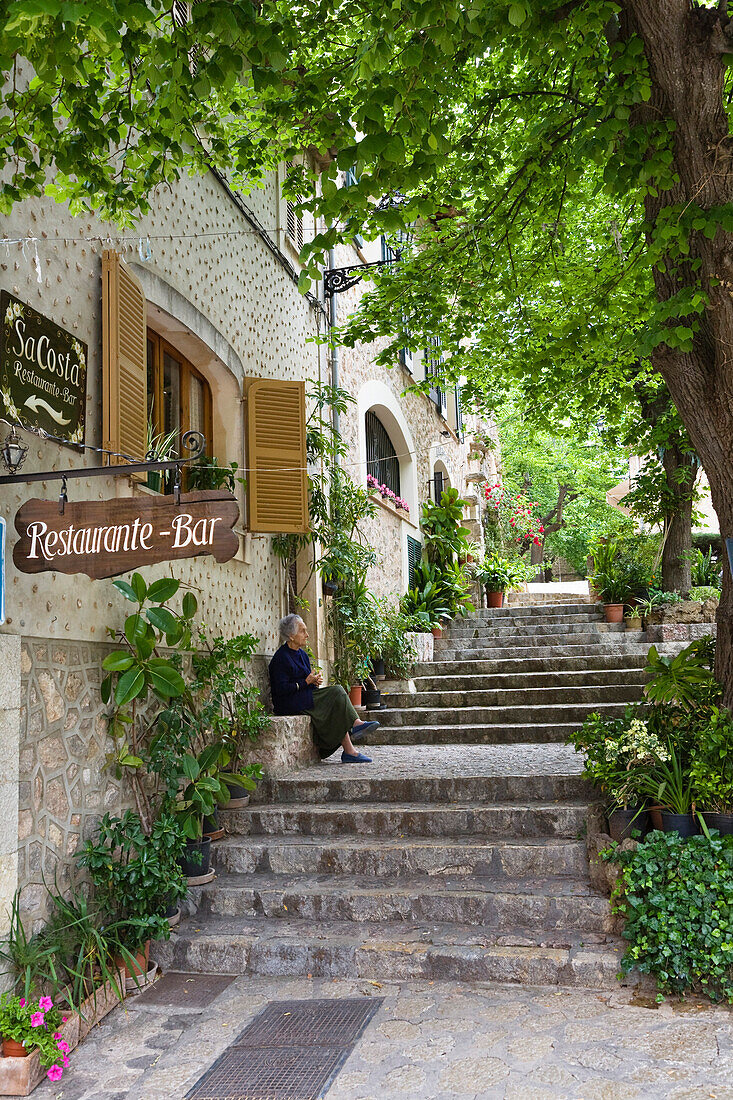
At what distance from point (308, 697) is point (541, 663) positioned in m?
3.56

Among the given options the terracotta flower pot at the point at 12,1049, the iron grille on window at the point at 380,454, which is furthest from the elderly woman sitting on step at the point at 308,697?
the iron grille on window at the point at 380,454

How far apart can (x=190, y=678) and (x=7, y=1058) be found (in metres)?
2.71

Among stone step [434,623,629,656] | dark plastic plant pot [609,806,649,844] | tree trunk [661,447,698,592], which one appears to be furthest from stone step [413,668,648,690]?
dark plastic plant pot [609,806,649,844]

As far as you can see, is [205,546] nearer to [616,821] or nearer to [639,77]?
[616,821]

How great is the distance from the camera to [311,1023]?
3.89 metres

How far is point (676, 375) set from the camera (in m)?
4.73

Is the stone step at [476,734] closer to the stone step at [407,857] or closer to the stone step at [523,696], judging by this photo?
the stone step at [523,696]

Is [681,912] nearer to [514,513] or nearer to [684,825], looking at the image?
[684,825]

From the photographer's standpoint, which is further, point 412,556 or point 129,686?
point 412,556

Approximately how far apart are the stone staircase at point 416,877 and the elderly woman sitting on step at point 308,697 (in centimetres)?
26

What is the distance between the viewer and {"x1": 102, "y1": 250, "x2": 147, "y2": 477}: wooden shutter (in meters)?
4.79

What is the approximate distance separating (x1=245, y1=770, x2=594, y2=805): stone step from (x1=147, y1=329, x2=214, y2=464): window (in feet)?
8.30

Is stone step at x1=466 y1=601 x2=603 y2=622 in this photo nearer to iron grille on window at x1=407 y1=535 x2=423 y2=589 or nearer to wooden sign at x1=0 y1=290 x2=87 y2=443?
iron grille on window at x1=407 y1=535 x2=423 y2=589

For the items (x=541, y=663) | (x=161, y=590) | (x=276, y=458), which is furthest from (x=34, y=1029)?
(x=541, y=663)
